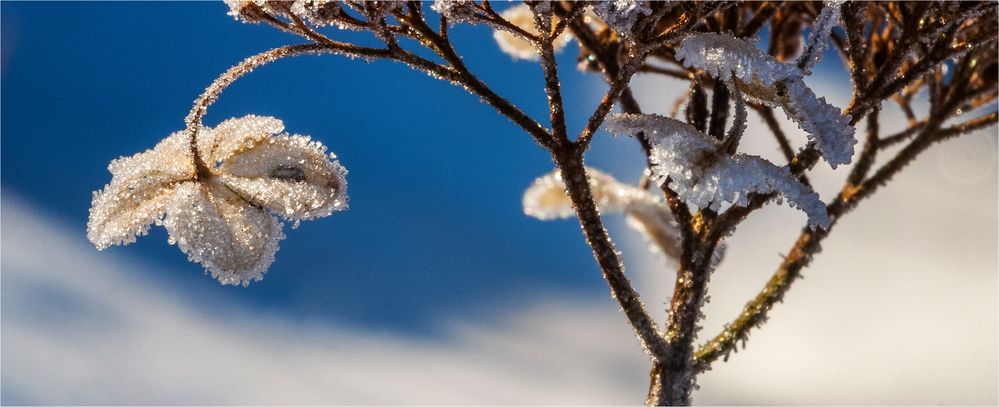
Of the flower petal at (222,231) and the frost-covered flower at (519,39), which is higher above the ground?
the frost-covered flower at (519,39)

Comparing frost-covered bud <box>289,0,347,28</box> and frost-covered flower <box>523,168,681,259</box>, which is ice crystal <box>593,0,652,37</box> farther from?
frost-covered flower <box>523,168,681,259</box>

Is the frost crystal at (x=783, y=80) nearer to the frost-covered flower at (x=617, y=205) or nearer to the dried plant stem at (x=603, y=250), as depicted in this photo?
the dried plant stem at (x=603, y=250)

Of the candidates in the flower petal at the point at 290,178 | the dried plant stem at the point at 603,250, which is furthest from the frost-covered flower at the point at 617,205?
the flower petal at the point at 290,178

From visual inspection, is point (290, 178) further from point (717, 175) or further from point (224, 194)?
point (717, 175)

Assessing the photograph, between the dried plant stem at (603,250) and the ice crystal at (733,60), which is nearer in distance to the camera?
the ice crystal at (733,60)

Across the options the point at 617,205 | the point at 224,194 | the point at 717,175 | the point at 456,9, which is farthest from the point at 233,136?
the point at 617,205

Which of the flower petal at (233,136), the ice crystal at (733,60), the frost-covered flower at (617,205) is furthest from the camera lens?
the frost-covered flower at (617,205)

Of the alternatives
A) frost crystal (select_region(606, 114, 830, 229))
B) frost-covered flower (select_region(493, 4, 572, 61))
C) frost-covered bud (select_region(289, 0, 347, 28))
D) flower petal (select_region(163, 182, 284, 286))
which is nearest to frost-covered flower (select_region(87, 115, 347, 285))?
flower petal (select_region(163, 182, 284, 286))
